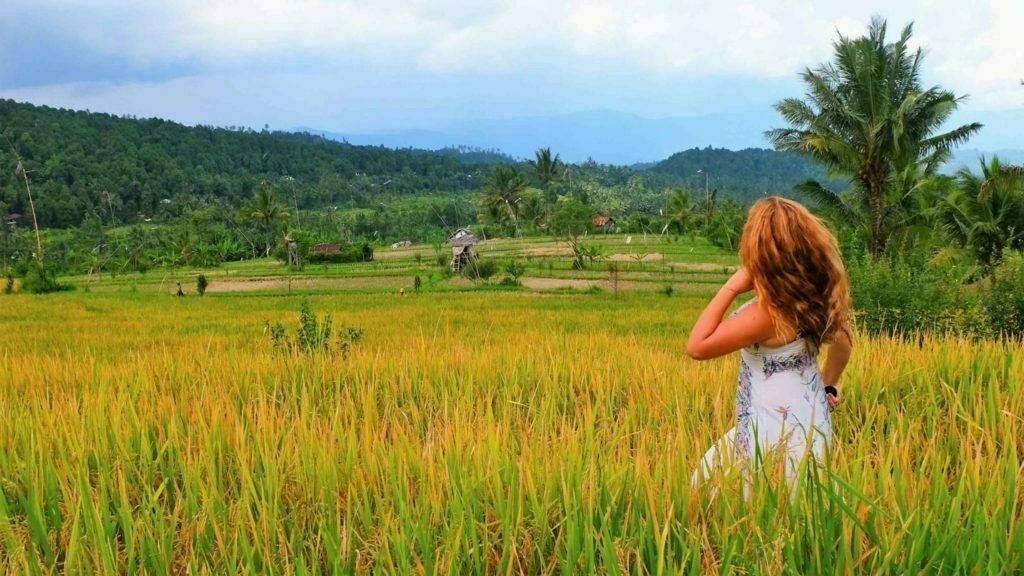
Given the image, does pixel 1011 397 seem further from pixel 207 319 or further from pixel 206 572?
pixel 207 319

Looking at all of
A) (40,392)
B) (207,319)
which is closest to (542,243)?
(207,319)

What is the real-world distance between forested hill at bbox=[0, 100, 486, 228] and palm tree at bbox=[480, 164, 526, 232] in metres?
19.4

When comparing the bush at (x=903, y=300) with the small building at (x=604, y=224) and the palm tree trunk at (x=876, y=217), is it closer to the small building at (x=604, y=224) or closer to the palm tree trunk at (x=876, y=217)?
the palm tree trunk at (x=876, y=217)

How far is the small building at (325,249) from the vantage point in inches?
1587

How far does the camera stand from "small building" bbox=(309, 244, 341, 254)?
40312mm

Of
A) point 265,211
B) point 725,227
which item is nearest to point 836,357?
point 725,227

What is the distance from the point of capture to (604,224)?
187ft

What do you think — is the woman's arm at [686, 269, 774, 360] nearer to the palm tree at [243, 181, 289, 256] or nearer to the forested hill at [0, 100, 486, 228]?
the palm tree at [243, 181, 289, 256]

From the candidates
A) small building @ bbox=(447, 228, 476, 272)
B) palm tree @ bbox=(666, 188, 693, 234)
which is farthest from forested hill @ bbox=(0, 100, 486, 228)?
small building @ bbox=(447, 228, 476, 272)

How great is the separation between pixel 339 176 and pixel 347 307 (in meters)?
69.4

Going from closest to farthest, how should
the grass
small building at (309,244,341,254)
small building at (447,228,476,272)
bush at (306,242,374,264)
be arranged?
the grass, small building at (447,228,476,272), bush at (306,242,374,264), small building at (309,244,341,254)

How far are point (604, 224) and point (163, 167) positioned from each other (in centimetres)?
4077

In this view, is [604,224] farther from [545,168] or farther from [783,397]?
[783,397]

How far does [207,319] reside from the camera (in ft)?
47.4
